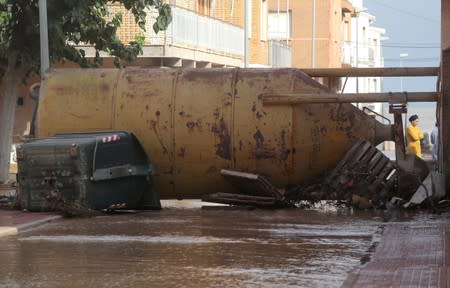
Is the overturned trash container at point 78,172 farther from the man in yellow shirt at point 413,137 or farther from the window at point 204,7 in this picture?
the window at point 204,7

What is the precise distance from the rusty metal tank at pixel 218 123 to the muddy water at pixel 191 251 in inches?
54.4

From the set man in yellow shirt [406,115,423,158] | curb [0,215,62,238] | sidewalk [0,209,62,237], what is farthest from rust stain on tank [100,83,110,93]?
man in yellow shirt [406,115,423,158]

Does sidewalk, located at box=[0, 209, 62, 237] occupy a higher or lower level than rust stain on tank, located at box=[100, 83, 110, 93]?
lower

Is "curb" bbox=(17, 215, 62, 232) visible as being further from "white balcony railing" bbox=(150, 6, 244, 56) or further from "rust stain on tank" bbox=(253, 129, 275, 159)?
"white balcony railing" bbox=(150, 6, 244, 56)

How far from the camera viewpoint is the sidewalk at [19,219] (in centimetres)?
1298

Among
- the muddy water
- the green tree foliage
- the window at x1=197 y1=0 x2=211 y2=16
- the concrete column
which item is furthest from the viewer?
the window at x1=197 y1=0 x2=211 y2=16

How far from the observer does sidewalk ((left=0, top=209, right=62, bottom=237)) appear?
42.6 feet

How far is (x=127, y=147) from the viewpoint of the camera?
1595cm

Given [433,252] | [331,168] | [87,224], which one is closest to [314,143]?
[331,168]

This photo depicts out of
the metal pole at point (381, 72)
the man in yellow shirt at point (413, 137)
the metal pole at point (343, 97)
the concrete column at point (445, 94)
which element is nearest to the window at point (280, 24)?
the man in yellow shirt at point (413, 137)

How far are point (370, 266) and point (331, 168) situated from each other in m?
6.99

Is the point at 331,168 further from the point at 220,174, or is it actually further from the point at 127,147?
the point at 127,147

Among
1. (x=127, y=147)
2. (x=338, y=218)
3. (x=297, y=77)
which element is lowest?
(x=338, y=218)

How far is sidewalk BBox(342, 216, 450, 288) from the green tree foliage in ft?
34.3
